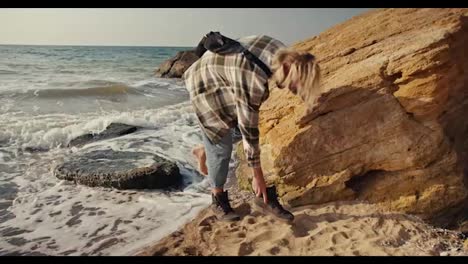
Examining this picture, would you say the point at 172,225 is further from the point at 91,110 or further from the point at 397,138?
the point at 91,110

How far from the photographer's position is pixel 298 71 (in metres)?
2.78

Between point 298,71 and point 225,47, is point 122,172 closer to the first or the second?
point 225,47

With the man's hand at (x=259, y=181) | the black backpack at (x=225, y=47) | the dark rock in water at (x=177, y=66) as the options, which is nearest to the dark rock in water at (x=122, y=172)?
the man's hand at (x=259, y=181)

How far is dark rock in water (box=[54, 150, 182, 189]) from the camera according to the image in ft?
17.4

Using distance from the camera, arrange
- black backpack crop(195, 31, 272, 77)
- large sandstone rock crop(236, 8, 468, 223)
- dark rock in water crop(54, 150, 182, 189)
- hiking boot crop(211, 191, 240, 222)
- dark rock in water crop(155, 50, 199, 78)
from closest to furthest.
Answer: black backpack crop(195, 31, 272, 77) → hiking boot crop(211, 191, 240, 222) → large sandstone rock crop(236, 8, 468, 223) → dark rock in water crop(54, 150, 182, 189) → dark rock in water crop(155, 50, 199, 78)

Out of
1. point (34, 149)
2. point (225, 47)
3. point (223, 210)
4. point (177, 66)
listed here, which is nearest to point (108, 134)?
point (34, 149)

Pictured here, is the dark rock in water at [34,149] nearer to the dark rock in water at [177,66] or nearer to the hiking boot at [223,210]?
the hiking boot at [223,210]

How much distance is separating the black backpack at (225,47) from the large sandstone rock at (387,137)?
61.6 inches

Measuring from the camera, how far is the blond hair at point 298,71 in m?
2.79

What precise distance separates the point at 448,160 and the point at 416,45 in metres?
1.26

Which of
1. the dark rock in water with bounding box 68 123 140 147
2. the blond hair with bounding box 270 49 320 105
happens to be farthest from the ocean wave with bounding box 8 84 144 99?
the blond hair with bounding box 270 49 320 105

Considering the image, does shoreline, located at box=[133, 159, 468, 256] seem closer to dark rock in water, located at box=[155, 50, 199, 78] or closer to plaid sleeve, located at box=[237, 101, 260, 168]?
plaid sleeve, located at box=[237, 101, 260, 168]

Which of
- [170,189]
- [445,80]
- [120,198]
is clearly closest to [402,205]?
[445,80]

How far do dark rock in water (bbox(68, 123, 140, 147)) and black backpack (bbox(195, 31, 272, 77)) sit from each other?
18.8 ft
